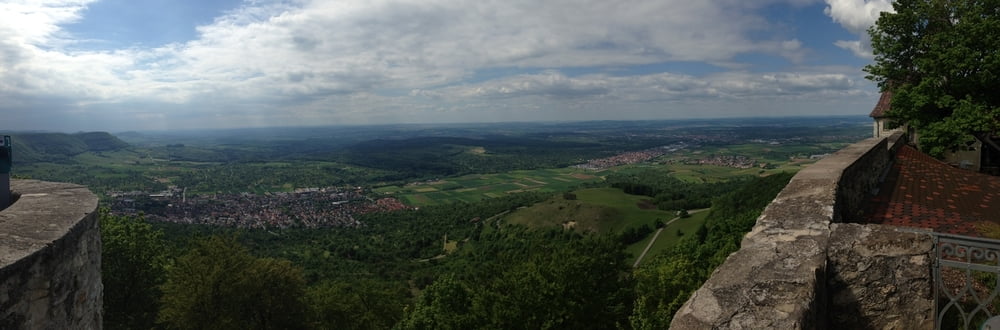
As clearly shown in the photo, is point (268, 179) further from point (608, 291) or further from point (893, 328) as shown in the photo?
point (893, 328)

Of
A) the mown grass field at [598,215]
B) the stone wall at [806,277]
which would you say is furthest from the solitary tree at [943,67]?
the mown grass field at [598,215]

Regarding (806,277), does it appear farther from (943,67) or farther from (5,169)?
(943,67)

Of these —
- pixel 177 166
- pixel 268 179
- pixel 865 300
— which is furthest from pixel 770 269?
pixel 177 166

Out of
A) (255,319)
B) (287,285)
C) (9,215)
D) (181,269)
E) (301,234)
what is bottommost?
(301,234)

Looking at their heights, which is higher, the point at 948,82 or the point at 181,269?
the point at 948,82

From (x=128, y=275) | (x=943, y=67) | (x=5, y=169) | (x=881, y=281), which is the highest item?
(x=943, y=67)

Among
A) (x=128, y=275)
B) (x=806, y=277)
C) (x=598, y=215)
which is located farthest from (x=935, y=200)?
(x=598, y=215)
